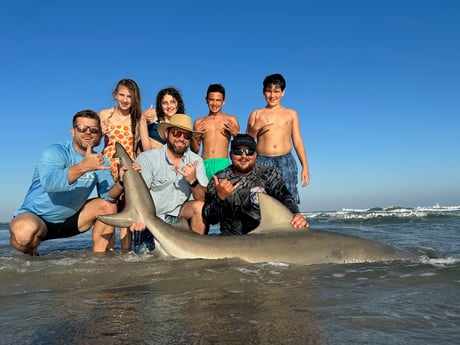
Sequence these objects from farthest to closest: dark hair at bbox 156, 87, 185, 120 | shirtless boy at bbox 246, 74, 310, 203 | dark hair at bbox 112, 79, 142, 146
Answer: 1. shirtless boy at bbox 246, 74, 310, 203
2. dark hair at bbox 156, 87, 185, 120
3. dark hair at bbox 112, 79, 142, 146

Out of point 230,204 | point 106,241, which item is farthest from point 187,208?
point 106,241

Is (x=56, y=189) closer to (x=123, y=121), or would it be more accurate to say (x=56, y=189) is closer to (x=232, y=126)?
(x=123, y=121)

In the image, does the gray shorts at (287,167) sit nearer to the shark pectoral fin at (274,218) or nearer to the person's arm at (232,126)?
the person's arm at (232,126)

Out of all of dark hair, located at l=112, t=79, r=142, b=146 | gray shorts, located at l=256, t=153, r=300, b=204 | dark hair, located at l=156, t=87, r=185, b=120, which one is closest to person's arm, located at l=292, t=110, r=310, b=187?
gray shorts, located at l=256, t=153, r=300, b=204

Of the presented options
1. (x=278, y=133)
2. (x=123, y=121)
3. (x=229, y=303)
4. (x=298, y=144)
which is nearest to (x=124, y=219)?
(x=229, y=303)

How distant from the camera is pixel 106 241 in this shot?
20.7 feet

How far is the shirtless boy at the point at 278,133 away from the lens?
785 cm

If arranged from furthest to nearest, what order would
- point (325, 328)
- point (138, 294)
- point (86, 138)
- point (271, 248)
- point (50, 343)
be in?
point (86, 138), point (271, 248), point (138, 294), point (325, 328), point (50, 343)

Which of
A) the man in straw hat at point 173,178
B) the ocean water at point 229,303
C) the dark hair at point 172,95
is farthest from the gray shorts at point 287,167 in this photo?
the ocean water at point 229,303

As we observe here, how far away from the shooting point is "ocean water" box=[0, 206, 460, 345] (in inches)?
94.1

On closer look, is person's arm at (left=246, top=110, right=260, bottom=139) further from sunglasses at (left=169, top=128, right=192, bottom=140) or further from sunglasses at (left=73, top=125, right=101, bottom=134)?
sunglasses at (left=73, top=125, right=101, bottom=134)

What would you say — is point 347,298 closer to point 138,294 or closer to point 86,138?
point 138,294

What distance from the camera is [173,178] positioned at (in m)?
6.05

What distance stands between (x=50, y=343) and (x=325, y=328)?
1610mm
